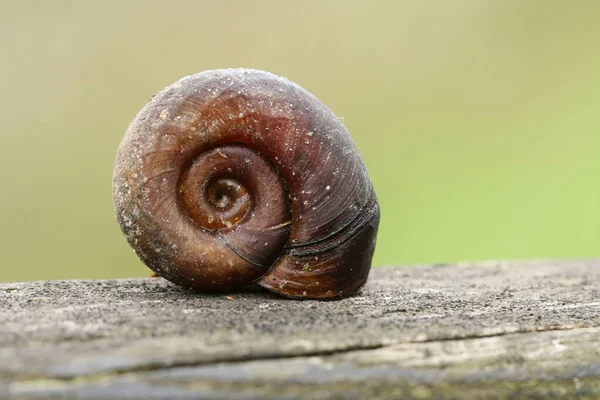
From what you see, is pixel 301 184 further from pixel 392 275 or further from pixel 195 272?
pixel 392 275

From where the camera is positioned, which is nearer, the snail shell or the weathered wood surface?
the weathered wood surface

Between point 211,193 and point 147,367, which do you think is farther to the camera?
point 211,193

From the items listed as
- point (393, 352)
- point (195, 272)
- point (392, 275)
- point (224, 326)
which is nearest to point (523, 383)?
point (393, 352)

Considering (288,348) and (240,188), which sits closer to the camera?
(288,348)

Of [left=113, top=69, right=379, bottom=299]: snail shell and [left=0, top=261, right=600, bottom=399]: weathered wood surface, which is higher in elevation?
[left=113, top=69, right=379, bottom=299]: snail shell

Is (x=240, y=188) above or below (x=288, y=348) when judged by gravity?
above
